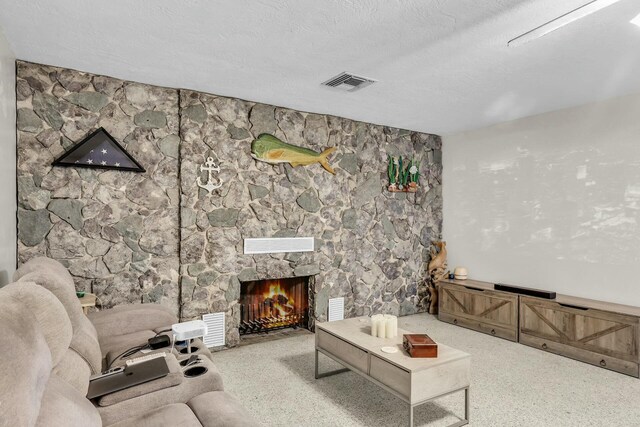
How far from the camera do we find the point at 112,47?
2795mm

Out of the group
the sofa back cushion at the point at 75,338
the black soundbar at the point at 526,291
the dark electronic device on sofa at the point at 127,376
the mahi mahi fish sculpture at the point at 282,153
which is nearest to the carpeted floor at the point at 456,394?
the black soundbar at the point at 526,291

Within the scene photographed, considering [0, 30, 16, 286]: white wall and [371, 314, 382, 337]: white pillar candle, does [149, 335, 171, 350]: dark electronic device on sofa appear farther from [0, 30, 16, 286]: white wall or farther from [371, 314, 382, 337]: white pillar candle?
[371, 314, 382, 337]: white pillar candle

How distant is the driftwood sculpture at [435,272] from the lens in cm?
545

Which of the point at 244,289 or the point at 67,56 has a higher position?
the point at 67,56

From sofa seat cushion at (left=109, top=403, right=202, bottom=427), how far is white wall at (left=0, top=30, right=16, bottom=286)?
1.51 metres

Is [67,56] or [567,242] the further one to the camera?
[567,242]

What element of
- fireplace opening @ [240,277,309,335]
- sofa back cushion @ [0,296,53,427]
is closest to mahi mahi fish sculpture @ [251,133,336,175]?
fireplace opening @ [240,277,309,335]

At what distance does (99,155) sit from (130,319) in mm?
1498

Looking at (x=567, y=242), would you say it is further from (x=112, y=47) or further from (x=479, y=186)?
(x=112, y=47)

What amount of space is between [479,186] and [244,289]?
3457 millimetres

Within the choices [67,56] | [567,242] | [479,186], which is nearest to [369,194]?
[479,186]

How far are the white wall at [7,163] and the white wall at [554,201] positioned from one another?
16.7 ft

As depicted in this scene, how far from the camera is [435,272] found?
18.0ft

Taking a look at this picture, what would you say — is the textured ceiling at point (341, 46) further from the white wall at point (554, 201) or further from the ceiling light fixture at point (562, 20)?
the white wall at point (554, 201)
